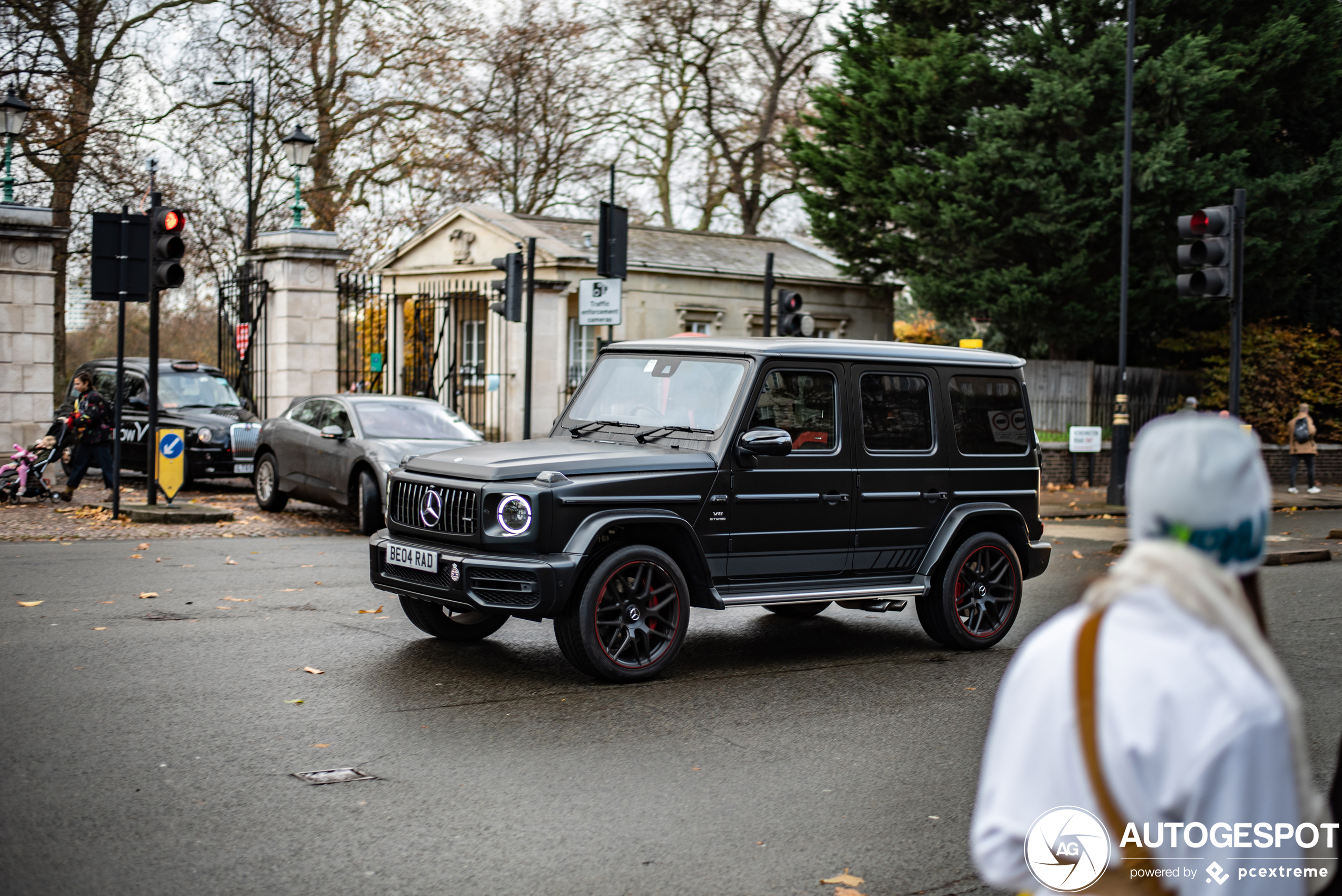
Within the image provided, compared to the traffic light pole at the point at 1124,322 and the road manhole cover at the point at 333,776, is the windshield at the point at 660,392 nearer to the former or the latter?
the road manhole cover at the point at 333,776

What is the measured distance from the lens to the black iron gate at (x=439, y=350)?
92.0ft

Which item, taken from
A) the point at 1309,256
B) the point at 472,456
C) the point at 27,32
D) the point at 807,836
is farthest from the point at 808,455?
the point at 27,32

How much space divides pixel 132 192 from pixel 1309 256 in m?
25.9

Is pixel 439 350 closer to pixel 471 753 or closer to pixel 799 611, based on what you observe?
pixel 799 611

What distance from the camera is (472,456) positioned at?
25.3 feet

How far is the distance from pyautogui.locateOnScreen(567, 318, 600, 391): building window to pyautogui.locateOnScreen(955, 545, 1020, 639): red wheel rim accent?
2269cm

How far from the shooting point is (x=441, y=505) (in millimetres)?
7582

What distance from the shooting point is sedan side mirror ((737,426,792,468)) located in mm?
7691

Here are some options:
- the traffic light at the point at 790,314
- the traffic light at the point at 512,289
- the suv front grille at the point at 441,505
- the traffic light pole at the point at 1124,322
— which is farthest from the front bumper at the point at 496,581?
the traffic light pole at the point at 1124,322

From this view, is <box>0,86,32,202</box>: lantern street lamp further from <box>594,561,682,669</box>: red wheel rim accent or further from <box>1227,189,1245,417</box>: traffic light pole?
<box>1227,189,1245,417</box>: traffic light pole

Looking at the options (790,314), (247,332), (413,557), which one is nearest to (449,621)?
(413,557)

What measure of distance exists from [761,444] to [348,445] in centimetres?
849

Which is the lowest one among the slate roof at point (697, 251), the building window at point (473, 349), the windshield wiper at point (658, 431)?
the windshield wiper at point (658, 431)

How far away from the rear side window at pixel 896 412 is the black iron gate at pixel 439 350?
58.2 ft
